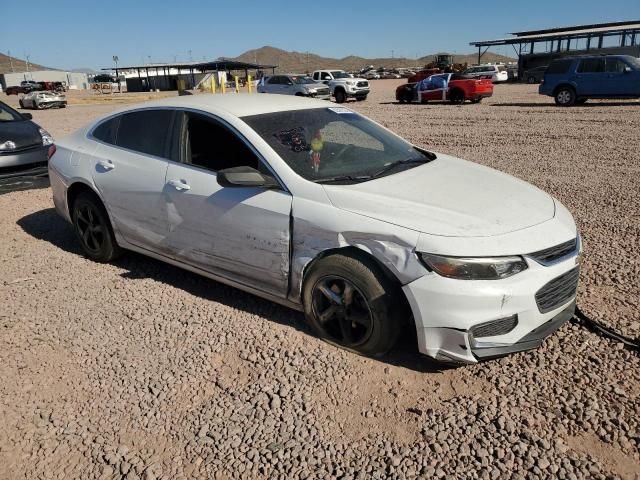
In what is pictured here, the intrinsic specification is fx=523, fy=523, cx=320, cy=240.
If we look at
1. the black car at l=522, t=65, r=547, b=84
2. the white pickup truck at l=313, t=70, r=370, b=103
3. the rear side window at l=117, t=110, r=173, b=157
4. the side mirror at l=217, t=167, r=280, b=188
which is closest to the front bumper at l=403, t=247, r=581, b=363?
the side mirror at l=217, t=167, r=280, b=188

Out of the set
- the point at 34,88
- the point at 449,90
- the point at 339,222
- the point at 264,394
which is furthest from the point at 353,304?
the point at 34,88

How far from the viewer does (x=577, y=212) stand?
6191 mm

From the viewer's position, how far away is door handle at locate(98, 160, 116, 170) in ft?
14.7

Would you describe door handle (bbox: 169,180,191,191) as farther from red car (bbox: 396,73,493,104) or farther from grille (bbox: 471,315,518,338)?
red car (bbox: 396,73,493,104)

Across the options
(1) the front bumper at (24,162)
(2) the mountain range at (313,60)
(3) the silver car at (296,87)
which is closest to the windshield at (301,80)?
(3) the silver car at (296,87)

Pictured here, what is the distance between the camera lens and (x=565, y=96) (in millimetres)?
19344

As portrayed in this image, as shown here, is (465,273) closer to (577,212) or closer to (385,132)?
(385,132)

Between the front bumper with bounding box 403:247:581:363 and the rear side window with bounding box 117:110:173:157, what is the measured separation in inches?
96.5

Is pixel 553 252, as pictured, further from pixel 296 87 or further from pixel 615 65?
pixel 296 87

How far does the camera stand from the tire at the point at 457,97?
2255 centimetres

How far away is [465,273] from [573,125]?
12727 millimetres

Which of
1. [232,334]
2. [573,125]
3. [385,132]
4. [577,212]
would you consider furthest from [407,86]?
[232,334]

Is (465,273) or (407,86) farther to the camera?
(407,86)

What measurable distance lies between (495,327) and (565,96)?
19.3 meters
